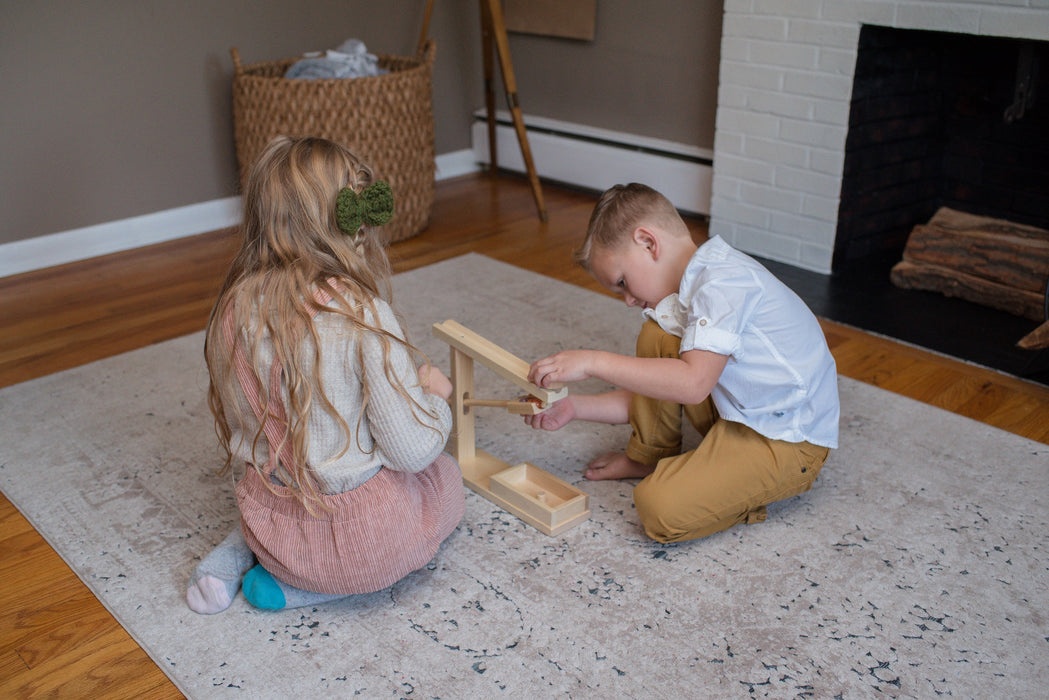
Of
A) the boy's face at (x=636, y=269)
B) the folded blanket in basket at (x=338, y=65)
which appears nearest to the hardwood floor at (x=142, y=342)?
the folded blanket in basket at (x=338, y=65)

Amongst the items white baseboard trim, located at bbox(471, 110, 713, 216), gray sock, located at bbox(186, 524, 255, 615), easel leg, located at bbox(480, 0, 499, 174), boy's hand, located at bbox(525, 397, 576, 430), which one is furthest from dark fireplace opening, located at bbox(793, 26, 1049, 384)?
gray sock, located at bbox(186, 524, 255, 615)

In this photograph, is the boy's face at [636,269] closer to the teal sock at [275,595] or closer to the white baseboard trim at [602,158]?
the teal sock at [275,595]

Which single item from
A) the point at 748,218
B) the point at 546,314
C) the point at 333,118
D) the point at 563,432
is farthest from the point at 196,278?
the point at 748,218

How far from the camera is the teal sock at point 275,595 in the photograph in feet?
4.23

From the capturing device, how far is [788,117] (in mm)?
2461

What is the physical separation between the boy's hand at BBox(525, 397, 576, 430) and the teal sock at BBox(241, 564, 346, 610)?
1.41 feet

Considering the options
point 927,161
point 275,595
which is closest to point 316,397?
point 275,595

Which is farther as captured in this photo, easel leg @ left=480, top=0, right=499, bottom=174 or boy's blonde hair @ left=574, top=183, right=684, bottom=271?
easel leg @ left=480, top=0, right=499, bottom=174

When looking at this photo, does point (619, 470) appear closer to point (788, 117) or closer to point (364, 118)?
point (788, 117)

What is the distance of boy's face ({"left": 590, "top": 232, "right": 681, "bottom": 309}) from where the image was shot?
1384mm

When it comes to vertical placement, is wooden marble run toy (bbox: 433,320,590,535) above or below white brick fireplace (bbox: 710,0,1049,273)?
below

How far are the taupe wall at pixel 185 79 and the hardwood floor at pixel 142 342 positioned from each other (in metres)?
0.21

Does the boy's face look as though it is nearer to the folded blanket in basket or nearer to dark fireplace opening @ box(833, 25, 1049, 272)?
dark fireplace opening @ box(833, 25, 1049, 272)

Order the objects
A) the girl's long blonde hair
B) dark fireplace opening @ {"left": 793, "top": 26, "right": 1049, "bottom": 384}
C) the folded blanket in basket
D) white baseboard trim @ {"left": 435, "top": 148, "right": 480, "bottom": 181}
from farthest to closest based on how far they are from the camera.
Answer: white baseboard trim @ {"left": 435, "top": 148, "right": 480, "bottom": 181} → the folded blanket in basket → dark fireplace opening @ {"left": 793, "top": 26, "right": 1049, "bottom": 384} → the girl's long blonde hair
